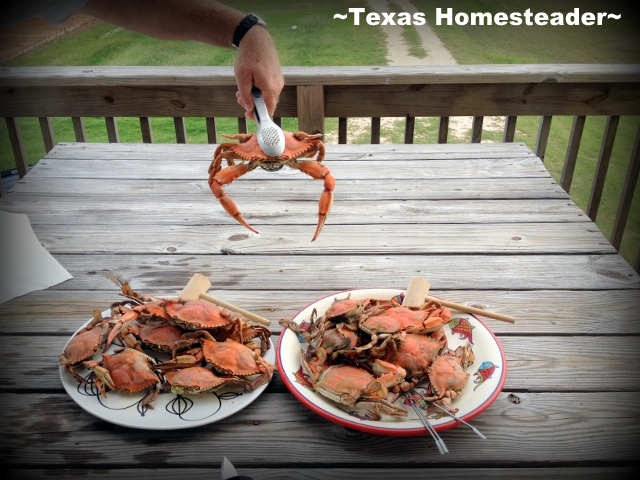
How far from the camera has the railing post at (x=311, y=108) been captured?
85.8 inches

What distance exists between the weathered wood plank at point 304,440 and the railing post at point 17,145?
180 cm

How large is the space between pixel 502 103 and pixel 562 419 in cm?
164

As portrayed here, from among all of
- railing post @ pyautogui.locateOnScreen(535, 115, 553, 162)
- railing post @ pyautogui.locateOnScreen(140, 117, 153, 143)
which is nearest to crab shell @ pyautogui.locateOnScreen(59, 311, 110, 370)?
railing post @ pyautogui.locateOnScreen(140, 117, 153, 143)

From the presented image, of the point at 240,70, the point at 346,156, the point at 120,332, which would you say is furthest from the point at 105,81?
the point at 120,332

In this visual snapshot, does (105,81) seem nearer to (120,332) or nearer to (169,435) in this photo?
(120,332)

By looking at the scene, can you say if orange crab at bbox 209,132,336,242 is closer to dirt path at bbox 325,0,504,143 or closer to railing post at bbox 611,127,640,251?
railing post at bbox 611,127,640,251

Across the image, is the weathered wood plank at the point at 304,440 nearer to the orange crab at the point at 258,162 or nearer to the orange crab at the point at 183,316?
the orange crab at the point at 183,316

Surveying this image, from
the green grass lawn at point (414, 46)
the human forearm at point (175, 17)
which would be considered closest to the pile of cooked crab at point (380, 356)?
the human forearm at point (175, 17)

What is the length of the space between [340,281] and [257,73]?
1.73 ft

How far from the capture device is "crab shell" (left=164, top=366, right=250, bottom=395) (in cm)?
86

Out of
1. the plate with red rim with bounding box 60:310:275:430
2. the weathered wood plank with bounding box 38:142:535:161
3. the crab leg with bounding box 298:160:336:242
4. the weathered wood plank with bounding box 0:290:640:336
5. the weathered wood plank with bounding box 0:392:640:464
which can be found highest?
the crab leg with bounding box 298:160:336:242

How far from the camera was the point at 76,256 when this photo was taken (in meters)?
1.41

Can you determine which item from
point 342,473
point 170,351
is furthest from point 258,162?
point 342,473

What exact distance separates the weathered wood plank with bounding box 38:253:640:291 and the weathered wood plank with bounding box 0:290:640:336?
0.03 meters
